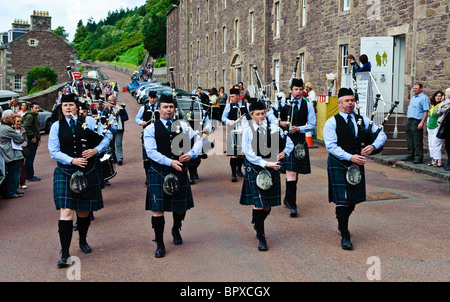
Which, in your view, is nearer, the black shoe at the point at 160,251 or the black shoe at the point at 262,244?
the black shoe at the point at 160,251

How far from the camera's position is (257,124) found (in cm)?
618

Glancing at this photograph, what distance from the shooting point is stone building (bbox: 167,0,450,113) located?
13.2 m

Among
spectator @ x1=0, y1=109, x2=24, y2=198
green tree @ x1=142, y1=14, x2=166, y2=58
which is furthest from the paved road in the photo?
green tree @ x1=142, y1=14, x2=166, y2=58

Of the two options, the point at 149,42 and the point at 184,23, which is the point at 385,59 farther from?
the point at 149,42

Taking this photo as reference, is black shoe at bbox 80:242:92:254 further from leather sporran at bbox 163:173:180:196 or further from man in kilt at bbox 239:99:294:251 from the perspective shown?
man in kilt at bbox 239:99:294:251

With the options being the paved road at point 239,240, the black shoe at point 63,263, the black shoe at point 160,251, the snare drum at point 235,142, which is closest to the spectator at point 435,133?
the paved road at point 239,240

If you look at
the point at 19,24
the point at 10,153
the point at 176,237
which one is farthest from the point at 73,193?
the point at 19,24

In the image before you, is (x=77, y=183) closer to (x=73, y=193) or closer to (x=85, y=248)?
(x=73, y=193)

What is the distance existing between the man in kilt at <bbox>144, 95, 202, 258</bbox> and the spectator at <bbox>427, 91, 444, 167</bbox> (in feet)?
25.4

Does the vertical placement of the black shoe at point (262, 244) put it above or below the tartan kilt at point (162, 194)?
below

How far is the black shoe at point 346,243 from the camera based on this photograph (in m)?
5.86

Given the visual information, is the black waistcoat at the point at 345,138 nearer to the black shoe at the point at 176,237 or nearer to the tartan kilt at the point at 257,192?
the tartan kilt at the point at 257,192

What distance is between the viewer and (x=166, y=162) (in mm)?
5637

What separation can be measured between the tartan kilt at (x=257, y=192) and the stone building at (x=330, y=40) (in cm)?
870
